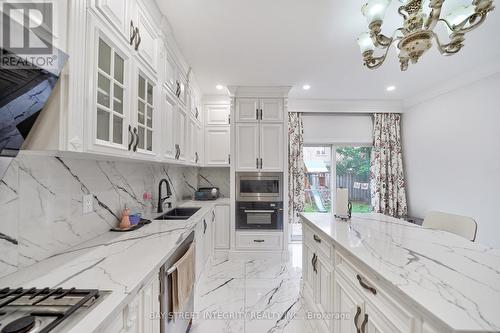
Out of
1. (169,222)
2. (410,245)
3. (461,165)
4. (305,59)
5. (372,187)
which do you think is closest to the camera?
(410,245)

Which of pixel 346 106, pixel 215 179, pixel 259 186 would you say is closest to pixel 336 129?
pixel 346 106

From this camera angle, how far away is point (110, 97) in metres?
1.16

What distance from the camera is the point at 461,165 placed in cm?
305

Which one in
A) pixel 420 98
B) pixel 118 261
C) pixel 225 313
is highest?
pixel 420 98

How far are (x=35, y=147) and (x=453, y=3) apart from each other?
2.86 m

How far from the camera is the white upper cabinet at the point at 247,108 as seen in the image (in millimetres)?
3457

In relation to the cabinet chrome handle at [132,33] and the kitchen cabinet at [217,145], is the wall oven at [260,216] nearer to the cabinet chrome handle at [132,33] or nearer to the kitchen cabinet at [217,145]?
the kitchen cabinet at [217,145]

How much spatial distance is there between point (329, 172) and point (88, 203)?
3894 millimetres

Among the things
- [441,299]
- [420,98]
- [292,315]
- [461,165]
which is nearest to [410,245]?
[441,299]

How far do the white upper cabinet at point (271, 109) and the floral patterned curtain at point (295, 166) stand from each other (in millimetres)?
709

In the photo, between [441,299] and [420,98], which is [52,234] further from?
[420,98]

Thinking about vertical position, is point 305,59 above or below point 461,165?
above

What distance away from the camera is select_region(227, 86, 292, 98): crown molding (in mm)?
3398

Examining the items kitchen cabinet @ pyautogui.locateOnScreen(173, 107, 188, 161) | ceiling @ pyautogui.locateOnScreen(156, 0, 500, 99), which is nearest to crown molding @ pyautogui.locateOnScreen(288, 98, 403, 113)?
ceiling @ pyautogui.locateOnScreen(156, 0, 500, 99)
